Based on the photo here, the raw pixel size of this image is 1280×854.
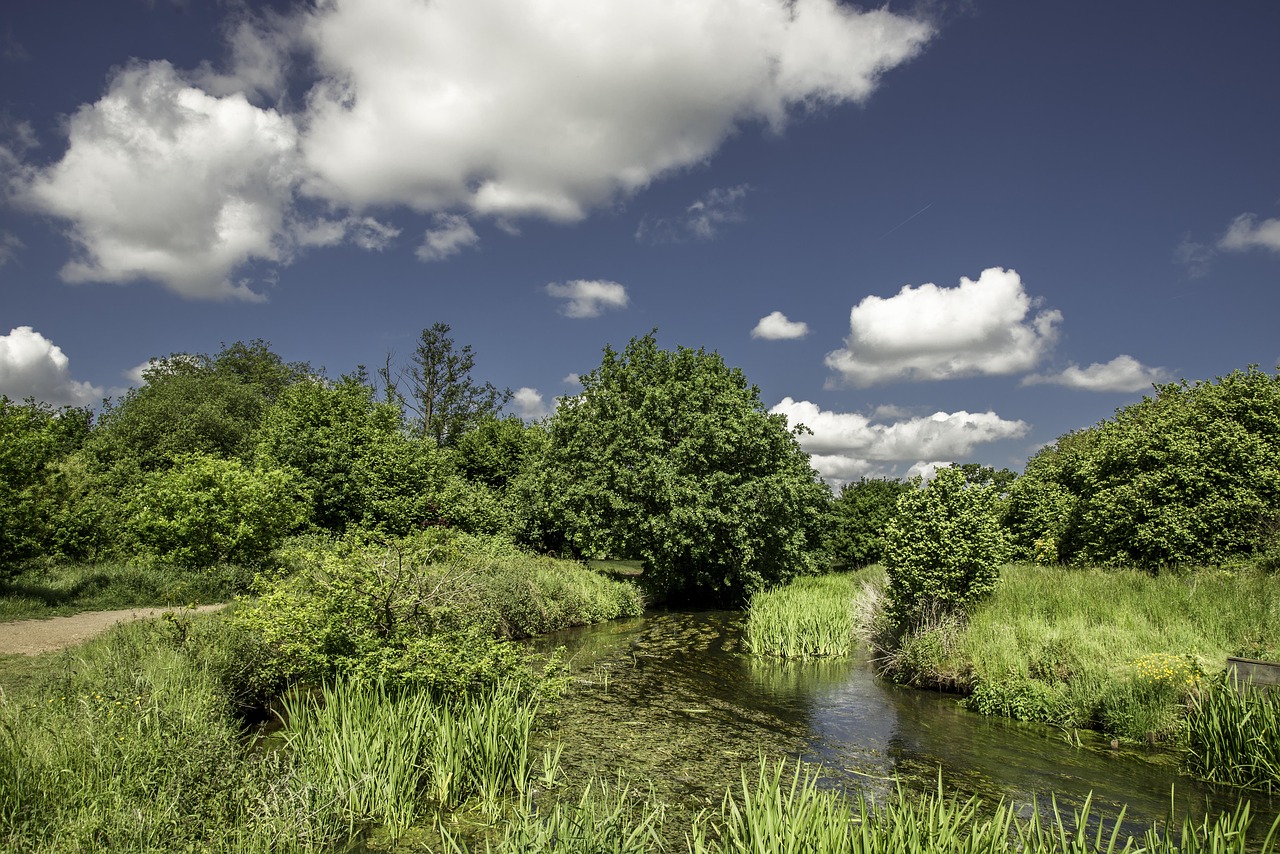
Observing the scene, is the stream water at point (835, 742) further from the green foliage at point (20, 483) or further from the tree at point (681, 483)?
the green foliage at point (20, 483)

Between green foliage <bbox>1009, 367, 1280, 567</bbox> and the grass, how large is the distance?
25505mm

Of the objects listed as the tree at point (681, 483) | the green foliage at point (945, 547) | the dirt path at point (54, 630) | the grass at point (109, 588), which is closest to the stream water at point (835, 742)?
the green foliage at point (945, 547)

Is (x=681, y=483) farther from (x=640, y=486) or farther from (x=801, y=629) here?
(x=801, y=629)

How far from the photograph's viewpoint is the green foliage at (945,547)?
13.8m

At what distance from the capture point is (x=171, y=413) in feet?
135

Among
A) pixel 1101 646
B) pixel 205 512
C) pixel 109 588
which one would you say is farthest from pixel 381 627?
pixel 109 588

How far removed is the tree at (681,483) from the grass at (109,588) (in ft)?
40.6

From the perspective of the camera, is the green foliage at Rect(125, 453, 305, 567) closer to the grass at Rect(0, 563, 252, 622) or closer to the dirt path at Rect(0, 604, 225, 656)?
the grass at Rect(0, 563, 252, 622)

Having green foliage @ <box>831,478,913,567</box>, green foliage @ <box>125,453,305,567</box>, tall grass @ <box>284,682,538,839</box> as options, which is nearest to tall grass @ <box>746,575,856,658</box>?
tall grass @ <box>284,682,538,839</box>

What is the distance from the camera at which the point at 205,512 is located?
19000 mm

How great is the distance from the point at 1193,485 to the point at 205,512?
92.0 ft

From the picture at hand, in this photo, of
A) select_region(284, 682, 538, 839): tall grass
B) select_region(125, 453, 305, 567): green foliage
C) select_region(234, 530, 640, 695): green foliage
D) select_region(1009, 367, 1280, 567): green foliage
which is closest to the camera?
select_region(284, 682, 538, 839): tall grass

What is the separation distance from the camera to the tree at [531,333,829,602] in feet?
83.0

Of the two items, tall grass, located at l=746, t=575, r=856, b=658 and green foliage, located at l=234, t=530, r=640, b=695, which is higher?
green foliage, located at l=234, t=530, r=640, b=695
